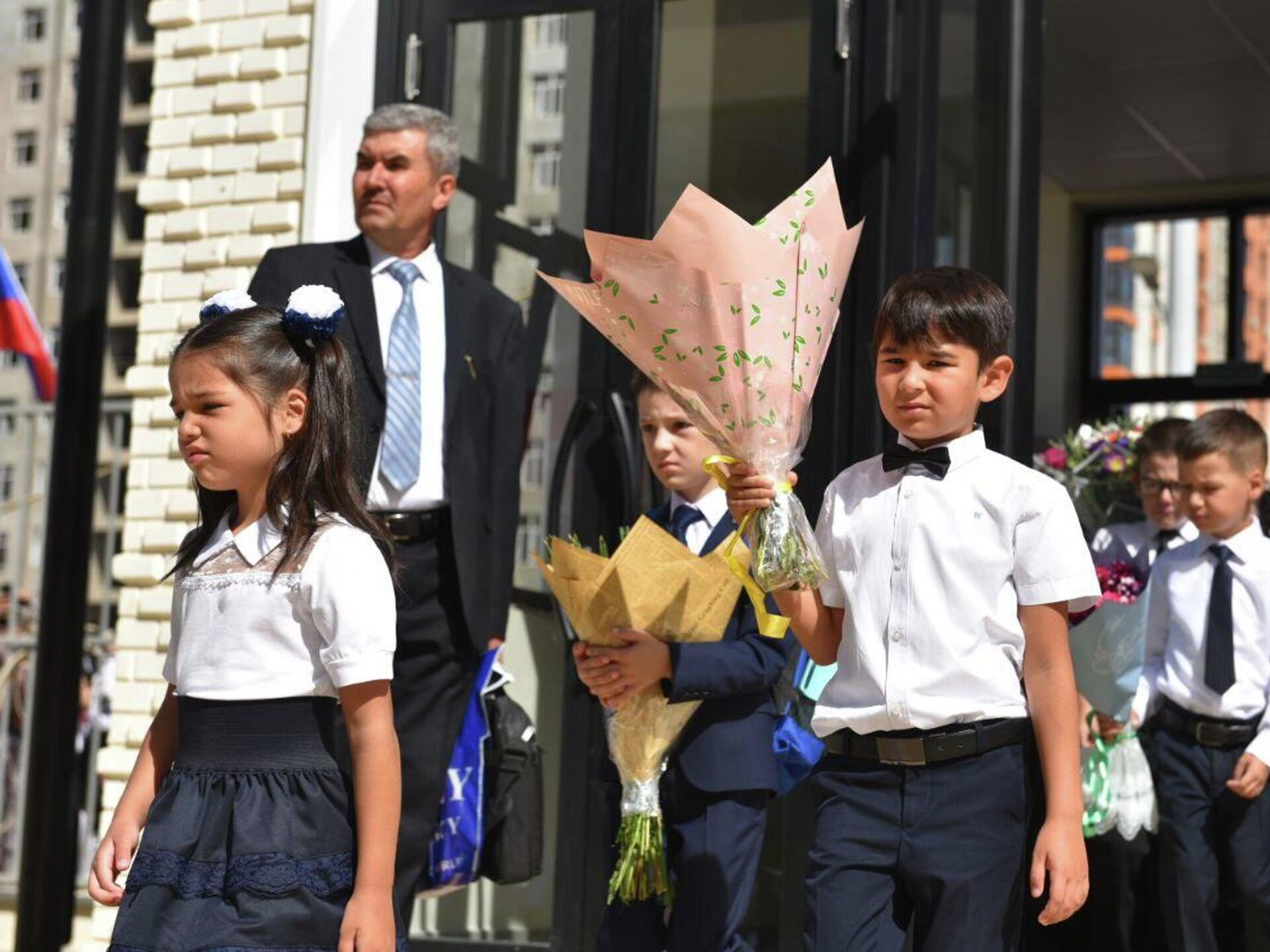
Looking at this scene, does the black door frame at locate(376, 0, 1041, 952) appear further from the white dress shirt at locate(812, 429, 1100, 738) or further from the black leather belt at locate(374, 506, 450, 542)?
the white dress shirt at locate(812, 429, 1100, 738)

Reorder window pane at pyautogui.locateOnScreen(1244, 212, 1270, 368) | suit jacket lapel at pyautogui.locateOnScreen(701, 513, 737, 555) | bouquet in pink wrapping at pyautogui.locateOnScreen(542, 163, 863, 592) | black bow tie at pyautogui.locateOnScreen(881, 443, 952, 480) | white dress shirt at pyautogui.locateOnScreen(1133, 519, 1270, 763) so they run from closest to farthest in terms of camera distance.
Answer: bouquet in pink wrapping at pyautogui.locateOnScreen(542, 163, 863, 592) → black bow tie at pyautogui.locateOnScreen(881, 443, 952, 480) → suit jacket lapel at pyautogui.locateOnScreen(701, 513, 737, 555) → white dress shirt at pyautogui.locateOnScreen(1133, 519, 1270, 763) → window pane at pyautogui.locateOnScreen(1244, 212, 1270, 368)

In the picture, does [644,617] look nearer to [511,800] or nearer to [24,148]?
[511,800]

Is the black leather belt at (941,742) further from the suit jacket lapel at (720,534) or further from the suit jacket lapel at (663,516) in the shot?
the suit jacket lapel at (663,516)

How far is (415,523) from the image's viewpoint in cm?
448

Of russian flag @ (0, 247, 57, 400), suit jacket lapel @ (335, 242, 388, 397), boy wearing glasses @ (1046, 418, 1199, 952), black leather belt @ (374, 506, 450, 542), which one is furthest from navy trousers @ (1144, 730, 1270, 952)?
russian flag @ (0, 247, 57, 400)

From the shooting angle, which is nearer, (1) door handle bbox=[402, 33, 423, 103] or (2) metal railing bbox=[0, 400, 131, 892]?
(1) door handle bbox=[402, 33, 423, 103]

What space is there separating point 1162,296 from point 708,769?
8934mm

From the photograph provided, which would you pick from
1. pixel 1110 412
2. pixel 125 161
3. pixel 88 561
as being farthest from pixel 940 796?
pixel 125 161

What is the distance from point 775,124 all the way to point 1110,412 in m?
6.93

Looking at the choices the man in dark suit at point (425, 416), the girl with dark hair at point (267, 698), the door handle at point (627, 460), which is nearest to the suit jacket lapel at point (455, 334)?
the man in dark suit at point (425, 416)

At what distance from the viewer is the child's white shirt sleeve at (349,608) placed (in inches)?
126

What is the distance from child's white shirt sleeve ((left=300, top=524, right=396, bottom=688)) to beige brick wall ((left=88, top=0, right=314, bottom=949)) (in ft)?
9.68

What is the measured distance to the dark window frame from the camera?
11453 millimetres

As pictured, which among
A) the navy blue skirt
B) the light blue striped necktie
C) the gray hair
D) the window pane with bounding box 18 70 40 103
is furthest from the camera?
the window pane with bounding box 18 70 40 103
